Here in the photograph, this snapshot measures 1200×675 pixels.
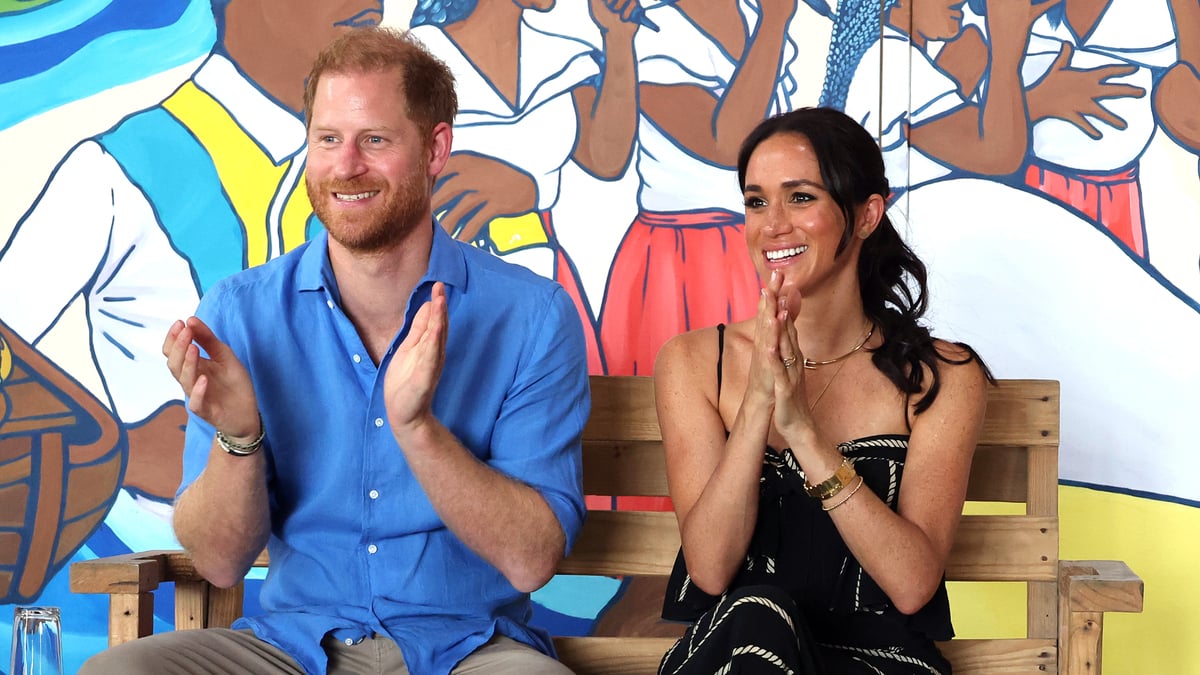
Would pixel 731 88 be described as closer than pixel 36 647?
No

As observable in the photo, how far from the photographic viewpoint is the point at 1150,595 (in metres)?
3.13

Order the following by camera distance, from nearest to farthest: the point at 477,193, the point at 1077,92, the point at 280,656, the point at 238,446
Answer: the point at 238,446
the point at 280,656
the point at 1077,92
the point at 477,193

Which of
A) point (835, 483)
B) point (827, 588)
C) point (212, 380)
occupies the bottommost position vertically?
point (827, 588)

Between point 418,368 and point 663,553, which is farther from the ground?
point 418,368

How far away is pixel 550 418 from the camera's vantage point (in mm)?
2127

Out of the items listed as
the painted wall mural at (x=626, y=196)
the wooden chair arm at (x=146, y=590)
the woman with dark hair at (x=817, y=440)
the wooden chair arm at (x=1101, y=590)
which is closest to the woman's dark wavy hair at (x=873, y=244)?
the woman with dark hair at (x=817, y=440)

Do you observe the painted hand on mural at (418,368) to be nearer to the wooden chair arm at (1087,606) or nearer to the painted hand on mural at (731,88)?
the wooden chair arm at (1087,606)

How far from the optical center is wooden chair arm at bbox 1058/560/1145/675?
2131mm

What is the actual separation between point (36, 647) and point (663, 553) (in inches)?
50.1

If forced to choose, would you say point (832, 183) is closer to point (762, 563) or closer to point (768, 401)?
point (768, 401)

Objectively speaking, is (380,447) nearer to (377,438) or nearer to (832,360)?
(377,438)

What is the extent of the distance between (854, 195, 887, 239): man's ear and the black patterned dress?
1.30ft

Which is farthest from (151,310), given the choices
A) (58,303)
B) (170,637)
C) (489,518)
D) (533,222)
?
(489,518)

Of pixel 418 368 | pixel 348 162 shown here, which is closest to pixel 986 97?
pixel 348 162
